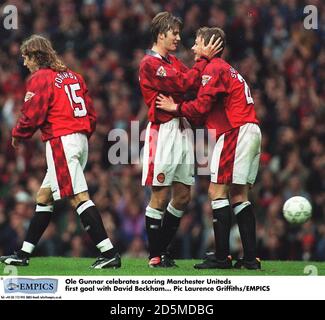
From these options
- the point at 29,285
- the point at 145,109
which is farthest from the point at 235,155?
the point at 145,109

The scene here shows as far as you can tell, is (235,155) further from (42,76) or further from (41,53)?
(41,53)

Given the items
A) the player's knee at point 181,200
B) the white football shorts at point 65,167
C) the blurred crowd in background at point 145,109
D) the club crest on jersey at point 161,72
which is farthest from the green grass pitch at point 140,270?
the blurred crowd in background at point 145,109

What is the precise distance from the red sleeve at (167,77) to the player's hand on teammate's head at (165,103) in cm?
6

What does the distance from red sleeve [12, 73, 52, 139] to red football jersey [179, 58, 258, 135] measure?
1200mm

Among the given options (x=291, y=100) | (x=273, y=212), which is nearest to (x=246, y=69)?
(x=291, y=100)

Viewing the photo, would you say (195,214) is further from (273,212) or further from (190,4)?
(190,4)

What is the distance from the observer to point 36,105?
32.6 feet

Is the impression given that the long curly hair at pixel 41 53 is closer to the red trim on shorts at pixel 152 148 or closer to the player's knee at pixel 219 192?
the red trim on shorts at pixel 152 148

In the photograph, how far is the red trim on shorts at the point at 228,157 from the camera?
9836 mm

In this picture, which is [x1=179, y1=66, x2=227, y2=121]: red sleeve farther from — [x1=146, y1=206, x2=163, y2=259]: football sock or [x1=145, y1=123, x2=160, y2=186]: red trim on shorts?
[x1=146, y1=206, x2=163, y2=259]: football sock

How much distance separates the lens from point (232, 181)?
9.84m

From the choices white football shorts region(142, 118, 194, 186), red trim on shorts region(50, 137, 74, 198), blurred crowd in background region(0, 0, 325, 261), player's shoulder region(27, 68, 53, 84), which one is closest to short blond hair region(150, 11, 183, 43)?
white football shorts region(142, 118, 194, 186)

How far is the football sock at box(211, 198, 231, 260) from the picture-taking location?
9898mm
